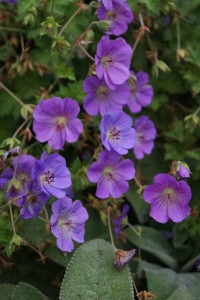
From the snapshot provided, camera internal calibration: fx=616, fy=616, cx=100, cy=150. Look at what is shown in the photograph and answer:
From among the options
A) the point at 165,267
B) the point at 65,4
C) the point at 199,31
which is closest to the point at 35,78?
the point at 65,4

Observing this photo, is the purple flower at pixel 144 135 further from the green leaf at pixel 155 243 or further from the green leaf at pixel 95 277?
the green leaf at pixel 95 277

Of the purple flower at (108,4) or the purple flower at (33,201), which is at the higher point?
the purple flower at (108,4)

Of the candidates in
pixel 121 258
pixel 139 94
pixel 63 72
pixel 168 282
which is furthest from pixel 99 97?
pixel 168 282

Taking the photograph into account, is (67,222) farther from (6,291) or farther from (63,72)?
(63,72)

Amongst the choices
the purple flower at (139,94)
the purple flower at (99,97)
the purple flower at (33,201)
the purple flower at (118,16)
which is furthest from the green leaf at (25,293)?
the purple flower at (118,16)

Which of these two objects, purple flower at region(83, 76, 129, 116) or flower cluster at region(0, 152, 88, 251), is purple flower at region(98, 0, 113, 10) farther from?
flower cluster at region(0, 152, 88, 251)

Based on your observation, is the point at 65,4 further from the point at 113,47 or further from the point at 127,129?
the point at 127,129

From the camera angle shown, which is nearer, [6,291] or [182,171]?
[182,171]
